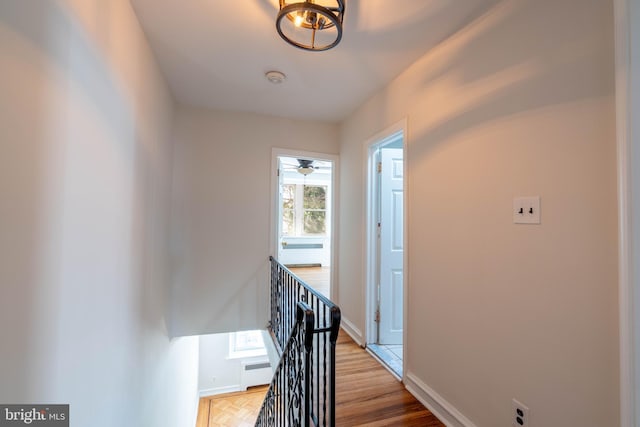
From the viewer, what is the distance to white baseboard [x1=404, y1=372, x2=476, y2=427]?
1.68 meters

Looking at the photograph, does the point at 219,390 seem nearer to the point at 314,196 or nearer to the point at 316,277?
the point at 316,277

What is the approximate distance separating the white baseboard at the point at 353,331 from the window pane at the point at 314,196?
15.9 ft

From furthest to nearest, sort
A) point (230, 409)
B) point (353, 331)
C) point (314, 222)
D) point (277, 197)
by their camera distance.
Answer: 1. point (314, 222)
2. point (230, 409)
3. point (277, 197)
4. point (353, 331)

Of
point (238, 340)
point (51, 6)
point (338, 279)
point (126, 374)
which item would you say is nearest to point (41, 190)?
point (51, 6)

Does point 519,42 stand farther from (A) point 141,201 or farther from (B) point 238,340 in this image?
(B) point 238,340

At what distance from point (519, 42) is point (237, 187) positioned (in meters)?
2.81

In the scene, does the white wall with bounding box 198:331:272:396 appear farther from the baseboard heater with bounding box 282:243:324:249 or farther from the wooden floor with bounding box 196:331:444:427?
the wooden floor with bounding box 196:331:444:427

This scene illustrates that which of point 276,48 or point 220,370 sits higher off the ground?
point 276,48

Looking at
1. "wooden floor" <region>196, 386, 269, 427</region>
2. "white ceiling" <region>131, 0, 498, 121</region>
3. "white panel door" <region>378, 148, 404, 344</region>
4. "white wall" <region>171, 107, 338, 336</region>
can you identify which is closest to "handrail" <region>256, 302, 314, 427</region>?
"white panel door" <region>378, 148, 404, 344</region>

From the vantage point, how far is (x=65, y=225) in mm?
1062

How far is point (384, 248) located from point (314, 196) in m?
5.13

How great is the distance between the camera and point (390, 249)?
2887 mm

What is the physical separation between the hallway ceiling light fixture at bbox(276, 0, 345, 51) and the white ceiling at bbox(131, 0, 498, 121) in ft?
0.37

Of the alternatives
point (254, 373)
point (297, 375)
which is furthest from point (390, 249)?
point (254, 373)
